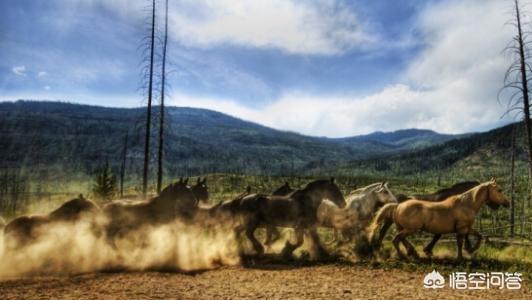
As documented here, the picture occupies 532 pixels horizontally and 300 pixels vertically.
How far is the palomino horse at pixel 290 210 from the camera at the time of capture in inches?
556

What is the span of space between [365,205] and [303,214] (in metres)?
2.29

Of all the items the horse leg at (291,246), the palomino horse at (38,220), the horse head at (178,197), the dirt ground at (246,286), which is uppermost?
the horse head at (178,197)

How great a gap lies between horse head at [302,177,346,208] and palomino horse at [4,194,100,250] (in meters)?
7.41

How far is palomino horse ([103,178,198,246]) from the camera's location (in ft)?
43.2

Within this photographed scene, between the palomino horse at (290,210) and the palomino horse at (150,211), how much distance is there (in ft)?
7.29

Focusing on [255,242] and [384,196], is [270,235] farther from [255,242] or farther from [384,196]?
[384,196]

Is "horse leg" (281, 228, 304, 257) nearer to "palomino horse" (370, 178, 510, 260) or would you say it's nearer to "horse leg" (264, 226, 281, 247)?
"horse leg" (264, 226, 281, 247)

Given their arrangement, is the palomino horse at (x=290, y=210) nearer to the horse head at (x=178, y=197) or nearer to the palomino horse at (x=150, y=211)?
the horse head at (x=178, y=197)

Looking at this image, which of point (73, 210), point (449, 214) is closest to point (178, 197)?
point (73, 210)

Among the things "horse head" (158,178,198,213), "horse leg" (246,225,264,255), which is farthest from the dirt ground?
"horse head" (158,178,198,213)

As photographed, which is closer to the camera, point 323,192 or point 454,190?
point 323,192

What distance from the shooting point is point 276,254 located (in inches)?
546

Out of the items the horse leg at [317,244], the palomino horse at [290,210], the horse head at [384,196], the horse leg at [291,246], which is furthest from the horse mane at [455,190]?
the horse leg at [291,246]

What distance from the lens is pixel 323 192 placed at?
48.3 ft
